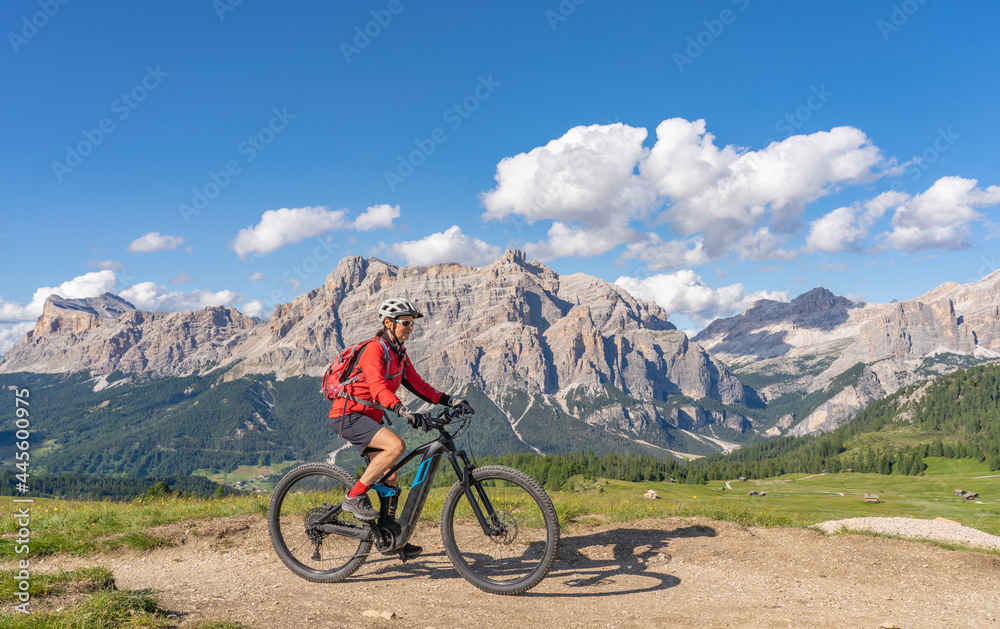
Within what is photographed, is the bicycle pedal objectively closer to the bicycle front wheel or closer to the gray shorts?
the bicycle front wheel

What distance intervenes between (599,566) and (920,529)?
1033 centimetres

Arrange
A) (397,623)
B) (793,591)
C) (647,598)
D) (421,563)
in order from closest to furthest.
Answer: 1. (397,623)
2. (647,598)
3. (793,591)
4. (421,563)

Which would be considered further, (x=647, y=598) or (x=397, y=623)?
(x=647, y=598)

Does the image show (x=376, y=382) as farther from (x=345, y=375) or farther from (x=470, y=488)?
(x=470, y=488)

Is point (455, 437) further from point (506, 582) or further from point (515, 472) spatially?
point (506, 582)

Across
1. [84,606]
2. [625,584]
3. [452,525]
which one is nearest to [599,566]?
[625,584]

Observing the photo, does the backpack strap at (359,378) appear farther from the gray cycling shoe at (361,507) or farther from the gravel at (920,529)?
the gravel at (920,529)

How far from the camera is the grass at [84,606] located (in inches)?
231

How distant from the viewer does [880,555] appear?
11.2 meters

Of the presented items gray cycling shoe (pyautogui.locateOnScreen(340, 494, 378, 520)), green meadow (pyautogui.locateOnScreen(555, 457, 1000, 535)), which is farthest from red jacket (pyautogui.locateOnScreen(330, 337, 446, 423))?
green meadow (pyautogui.locateOnScreen(555, 457, 1000, 535))

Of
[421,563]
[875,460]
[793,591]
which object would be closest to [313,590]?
[421,563]

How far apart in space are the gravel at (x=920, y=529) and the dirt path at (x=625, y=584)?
1.73 m

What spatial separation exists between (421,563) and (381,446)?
2.94 m

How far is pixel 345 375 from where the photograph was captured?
916 cm
